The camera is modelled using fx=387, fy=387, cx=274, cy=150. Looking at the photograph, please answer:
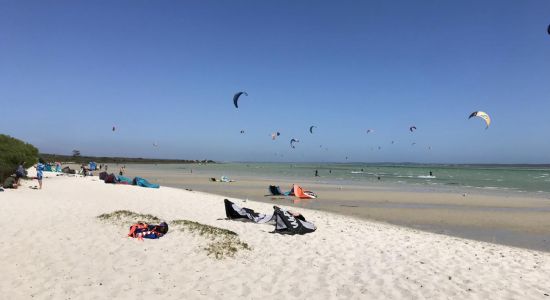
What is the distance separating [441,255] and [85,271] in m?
7.46

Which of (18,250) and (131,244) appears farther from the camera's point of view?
(131,244)

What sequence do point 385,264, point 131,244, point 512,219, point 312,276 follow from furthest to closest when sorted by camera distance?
point 512,219 → point 131,244 → point 385,264 → point 312,276

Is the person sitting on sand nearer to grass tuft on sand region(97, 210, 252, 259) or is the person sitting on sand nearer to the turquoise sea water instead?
grass tuft on sand region(97, 210, 252, 259)

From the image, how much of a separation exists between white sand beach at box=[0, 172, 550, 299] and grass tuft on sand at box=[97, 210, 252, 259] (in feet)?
0.64

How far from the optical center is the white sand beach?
6.29 metres

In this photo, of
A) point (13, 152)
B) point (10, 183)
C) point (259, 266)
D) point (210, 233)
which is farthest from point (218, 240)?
point (13, 152)

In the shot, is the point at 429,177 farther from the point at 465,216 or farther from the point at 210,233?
the point at 210,233

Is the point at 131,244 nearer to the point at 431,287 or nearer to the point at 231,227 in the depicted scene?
the point at 231,227

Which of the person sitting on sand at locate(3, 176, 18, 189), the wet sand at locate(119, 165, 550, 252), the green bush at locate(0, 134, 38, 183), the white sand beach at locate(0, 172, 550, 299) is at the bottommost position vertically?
the wet sand at locate(119, 165, 550, 252)

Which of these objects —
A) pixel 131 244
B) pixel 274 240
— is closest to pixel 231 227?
pixel 274 240

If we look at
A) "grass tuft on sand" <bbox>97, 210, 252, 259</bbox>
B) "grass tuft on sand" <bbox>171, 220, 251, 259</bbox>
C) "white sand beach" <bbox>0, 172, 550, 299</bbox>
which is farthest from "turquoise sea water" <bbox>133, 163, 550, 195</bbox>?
"grass tuft on sand" <bbox>171, 220, 251, 259</bbox>

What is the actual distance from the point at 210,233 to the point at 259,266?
7.63 ft

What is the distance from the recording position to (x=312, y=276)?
280 inches

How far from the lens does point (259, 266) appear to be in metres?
7.62
